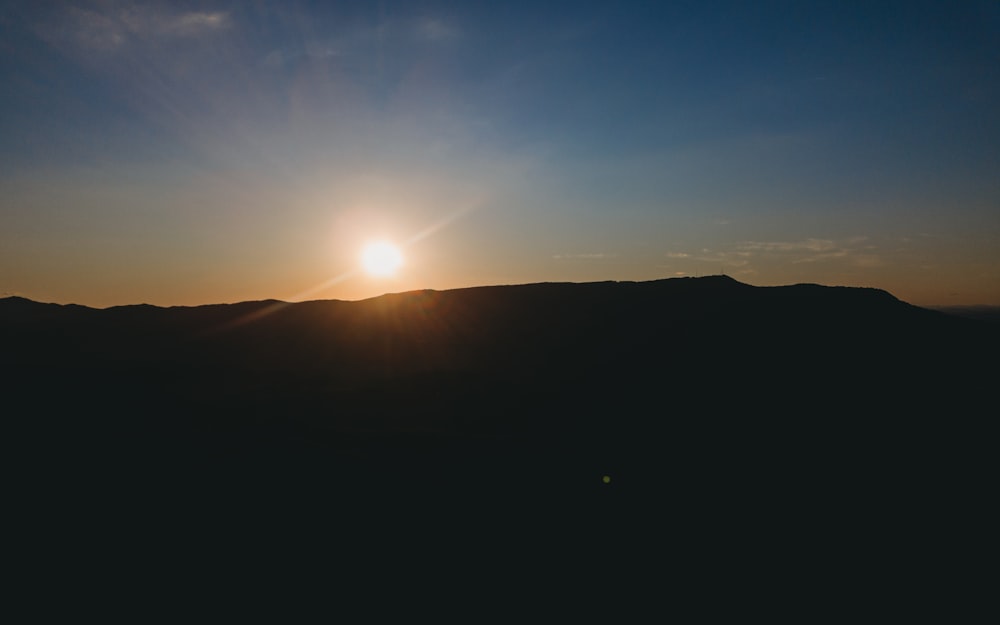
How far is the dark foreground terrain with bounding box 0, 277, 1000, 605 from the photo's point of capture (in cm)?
565

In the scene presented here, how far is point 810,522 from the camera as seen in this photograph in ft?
20.9

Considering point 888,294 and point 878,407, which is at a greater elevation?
point 888,294

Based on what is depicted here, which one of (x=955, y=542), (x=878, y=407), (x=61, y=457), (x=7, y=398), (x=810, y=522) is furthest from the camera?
(x=7, y=398)

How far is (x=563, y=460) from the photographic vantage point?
8336 mm

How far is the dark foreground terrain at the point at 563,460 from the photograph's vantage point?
223 inches

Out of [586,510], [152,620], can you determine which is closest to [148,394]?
[152,620]

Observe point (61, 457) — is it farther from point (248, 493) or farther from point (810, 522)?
point (810, 522)

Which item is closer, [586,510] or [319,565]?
[319,565]

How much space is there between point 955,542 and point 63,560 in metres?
9.59

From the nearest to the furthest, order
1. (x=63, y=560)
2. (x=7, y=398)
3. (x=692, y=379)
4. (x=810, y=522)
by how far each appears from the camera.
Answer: (x=63, y=560), (x=810, y=522), (x=7, y=398), (x=692, y=379)

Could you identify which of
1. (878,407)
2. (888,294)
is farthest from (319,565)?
(888,294)

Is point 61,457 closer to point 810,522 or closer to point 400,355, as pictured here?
point 810,522

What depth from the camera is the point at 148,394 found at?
13.1 m

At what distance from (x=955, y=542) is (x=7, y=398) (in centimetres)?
1775
